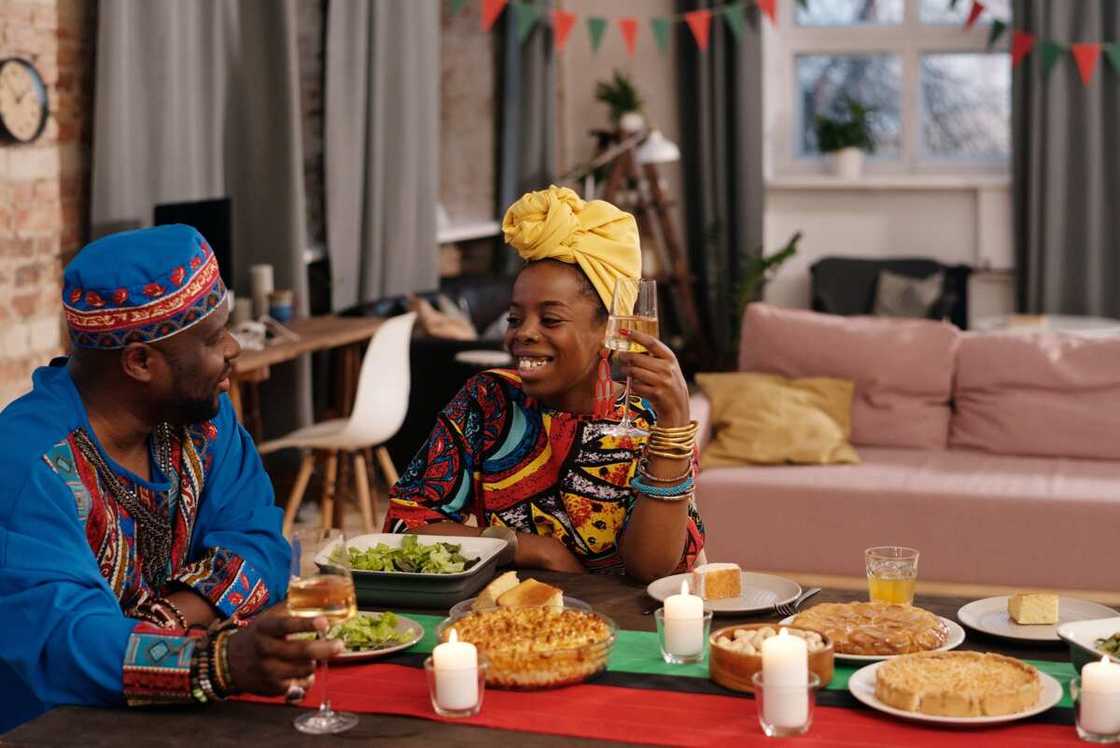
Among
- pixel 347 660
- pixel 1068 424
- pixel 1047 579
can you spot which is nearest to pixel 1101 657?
pixel 347 660

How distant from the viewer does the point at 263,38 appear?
18.7ft

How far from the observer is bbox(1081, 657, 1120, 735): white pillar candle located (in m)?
1.54

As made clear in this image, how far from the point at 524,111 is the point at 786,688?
274 inches

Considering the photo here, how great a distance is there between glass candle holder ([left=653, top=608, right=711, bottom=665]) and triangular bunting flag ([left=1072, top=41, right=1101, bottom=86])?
6.52m

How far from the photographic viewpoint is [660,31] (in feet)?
27.2

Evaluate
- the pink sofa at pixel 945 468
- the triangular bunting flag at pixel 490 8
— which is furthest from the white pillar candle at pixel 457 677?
the triangular bunting flag at pixel 490 8

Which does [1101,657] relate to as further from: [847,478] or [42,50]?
[42,50]

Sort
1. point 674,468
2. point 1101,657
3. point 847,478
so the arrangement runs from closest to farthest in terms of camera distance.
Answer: point 1101,657 → point 674,468 → point 847,478

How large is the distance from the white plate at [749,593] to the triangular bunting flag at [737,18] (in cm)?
635

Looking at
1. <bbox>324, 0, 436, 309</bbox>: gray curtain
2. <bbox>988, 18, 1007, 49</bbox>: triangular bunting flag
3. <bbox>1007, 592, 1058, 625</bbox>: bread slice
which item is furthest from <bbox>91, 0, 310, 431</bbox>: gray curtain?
<bbox>988, 18, 1007, 49</bbox>: triangular bunting flag

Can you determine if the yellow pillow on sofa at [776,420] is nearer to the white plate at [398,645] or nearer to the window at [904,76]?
the white plate at [398,645]

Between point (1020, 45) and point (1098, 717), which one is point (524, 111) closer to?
point (1020, 45)

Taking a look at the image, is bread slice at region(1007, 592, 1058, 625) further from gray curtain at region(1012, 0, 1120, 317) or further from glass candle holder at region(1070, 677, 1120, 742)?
gray curtain at region(1012, 0, 1120, 317)

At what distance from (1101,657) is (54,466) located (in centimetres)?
125
